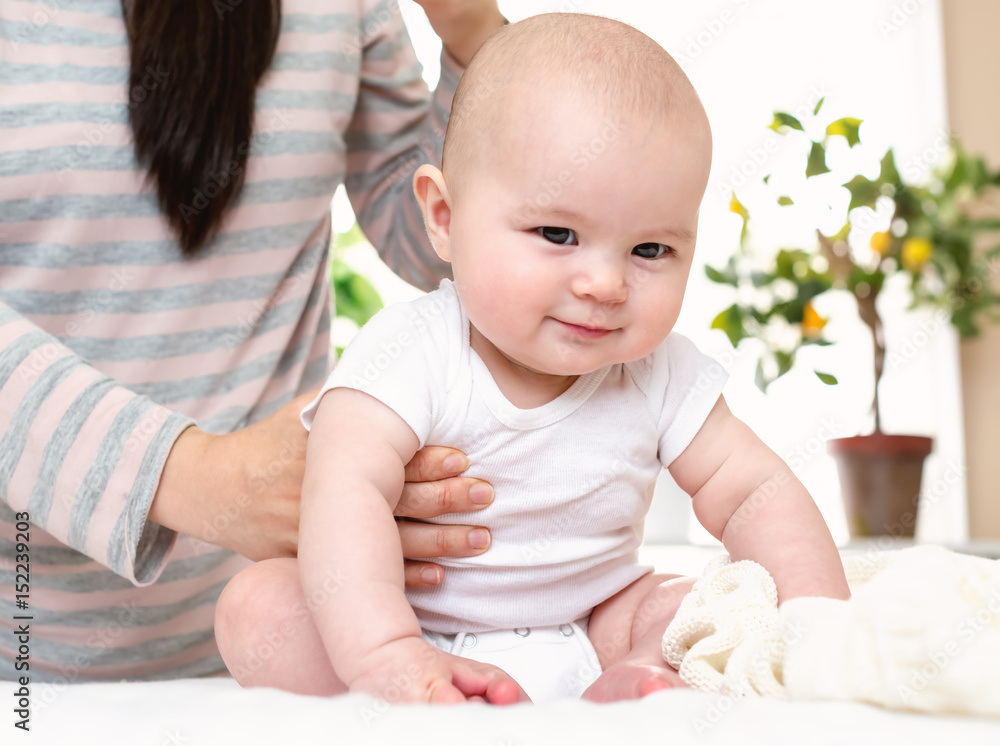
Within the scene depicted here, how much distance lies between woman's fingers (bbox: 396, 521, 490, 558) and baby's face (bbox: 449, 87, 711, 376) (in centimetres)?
16

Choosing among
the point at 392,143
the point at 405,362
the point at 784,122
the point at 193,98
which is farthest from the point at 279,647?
the point at 784,122

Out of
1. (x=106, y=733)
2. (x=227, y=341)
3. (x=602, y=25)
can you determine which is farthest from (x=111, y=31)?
(x=106, y=733)

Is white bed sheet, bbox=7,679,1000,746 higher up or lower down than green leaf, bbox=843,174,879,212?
lower down

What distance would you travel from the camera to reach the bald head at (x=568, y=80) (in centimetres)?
67

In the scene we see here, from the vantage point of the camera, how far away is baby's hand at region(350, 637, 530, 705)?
1.80 feet

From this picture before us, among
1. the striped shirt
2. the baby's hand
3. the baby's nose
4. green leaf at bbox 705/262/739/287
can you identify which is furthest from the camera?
green leaf at bbox 705/262/739/287

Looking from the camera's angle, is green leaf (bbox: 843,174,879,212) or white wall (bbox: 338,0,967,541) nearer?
green leaf (bbox: 843,174,879,212)

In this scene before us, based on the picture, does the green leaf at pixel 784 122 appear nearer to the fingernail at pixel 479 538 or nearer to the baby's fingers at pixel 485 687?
the fingernail at pixel 479 538

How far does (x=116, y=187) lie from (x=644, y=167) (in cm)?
67

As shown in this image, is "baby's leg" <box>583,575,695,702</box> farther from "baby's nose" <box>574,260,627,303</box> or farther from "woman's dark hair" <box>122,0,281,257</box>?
"woman's dark hair" <box>122,0,281,257</box>

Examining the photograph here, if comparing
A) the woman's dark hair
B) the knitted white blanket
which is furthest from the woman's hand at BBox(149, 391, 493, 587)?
the woman's dark hair

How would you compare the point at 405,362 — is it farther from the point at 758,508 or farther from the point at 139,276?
the point at 139,276

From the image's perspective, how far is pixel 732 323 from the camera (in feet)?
7.96

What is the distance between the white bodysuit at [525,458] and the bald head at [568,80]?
158 millimetres
